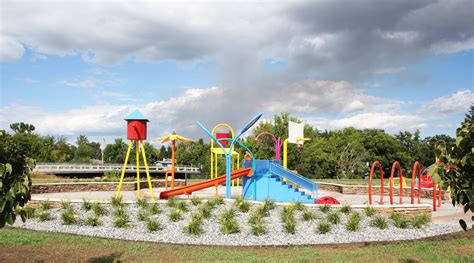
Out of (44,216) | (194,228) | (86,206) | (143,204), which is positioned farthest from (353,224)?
(44,216)

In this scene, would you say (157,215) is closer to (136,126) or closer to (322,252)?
(136,126)

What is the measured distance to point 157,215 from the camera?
13.4 meters

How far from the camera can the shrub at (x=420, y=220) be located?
487 inches

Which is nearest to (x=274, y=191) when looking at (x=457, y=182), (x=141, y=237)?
(x=141, y=237)

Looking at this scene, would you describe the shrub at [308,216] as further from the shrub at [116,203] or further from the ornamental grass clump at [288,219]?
the shrub at [116,203]

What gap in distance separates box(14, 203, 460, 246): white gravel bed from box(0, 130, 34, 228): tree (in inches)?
224

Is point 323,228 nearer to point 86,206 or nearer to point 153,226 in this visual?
point 153,226

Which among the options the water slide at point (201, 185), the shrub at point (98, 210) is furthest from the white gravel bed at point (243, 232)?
the water slide at point (201, 185)

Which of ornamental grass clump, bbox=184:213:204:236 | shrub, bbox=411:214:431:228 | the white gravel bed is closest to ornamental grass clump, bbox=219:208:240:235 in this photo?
the white gravel bed

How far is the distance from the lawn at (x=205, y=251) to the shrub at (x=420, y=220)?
196 centimetres

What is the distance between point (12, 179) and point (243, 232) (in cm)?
708

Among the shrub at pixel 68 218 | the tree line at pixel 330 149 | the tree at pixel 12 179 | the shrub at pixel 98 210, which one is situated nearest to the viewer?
the tree at pixel 12 179

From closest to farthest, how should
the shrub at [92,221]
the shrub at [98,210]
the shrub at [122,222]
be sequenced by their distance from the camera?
the shrub at [122,222]
the shrub at [92,221]
the shrub at [98,210]

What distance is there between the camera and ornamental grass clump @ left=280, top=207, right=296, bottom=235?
1145cm
